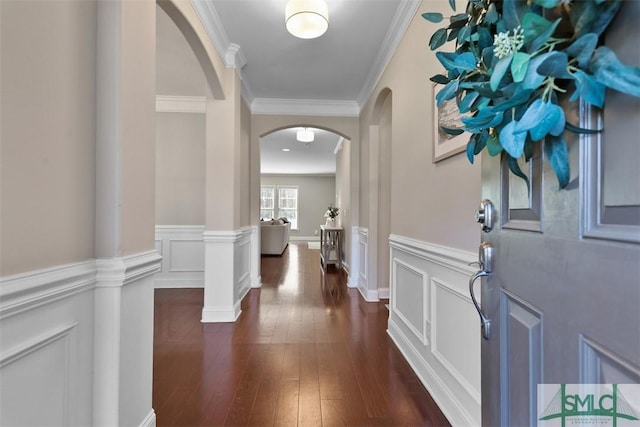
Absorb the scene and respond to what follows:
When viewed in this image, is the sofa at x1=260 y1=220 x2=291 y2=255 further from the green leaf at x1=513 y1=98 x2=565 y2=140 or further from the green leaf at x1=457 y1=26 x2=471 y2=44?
the green leaf at x1=513 y1=98 x2=565 y2=140

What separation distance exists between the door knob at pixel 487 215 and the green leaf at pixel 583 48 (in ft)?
1.28

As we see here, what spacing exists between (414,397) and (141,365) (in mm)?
1489

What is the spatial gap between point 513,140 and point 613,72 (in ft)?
0.48

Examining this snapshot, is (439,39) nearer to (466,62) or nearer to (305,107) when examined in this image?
(466,62)

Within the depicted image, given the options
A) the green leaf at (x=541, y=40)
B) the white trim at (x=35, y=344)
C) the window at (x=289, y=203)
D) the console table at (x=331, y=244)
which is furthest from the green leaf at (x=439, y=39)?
the window at (x=289, y=203)

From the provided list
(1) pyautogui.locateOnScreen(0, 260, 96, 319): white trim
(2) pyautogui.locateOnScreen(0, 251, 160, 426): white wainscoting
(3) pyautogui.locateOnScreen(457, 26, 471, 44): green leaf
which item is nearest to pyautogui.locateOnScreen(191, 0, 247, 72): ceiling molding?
(2) pyautogui.locateOnScreen(0, 251, 160, 426): white wainscoting

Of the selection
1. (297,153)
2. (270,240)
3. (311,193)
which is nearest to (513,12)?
(270,240)

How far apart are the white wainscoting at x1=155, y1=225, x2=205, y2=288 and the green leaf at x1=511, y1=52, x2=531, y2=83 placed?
14.1 ft

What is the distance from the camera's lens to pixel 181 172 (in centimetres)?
433

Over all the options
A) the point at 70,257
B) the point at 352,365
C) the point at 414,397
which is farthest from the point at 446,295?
the point at 70,257

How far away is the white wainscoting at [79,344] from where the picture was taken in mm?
834

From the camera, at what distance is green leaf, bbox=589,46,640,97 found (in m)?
0.39

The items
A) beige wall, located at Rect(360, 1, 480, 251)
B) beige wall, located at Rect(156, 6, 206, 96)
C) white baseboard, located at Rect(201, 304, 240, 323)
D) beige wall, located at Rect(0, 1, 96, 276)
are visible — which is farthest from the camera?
white baseboard, located at Rect(201, 304, 240, 323)

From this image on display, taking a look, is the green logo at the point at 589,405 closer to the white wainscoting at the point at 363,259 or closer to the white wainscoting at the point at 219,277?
the white wainscoting at the point at 219,277
